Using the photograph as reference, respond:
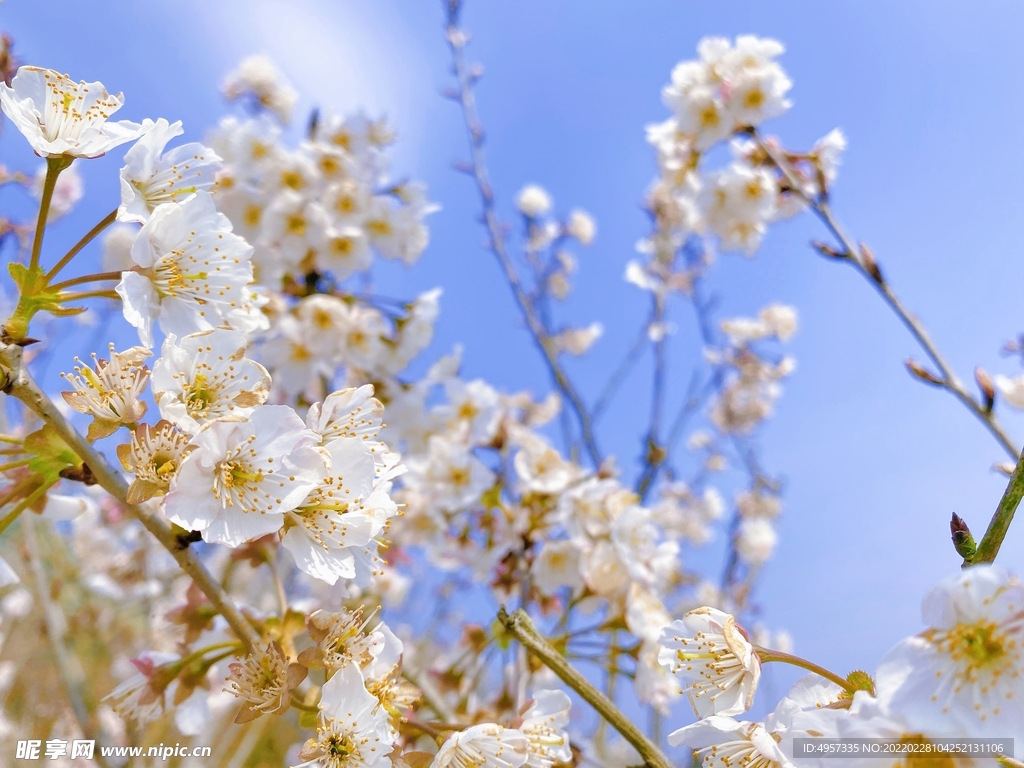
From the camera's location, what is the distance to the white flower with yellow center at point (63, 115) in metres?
0.89

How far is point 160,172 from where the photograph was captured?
100 cm

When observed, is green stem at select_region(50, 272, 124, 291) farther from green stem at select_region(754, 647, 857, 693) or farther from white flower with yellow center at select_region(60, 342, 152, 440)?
green stem at select_region(754, 647, 857, 693)

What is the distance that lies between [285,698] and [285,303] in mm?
1559

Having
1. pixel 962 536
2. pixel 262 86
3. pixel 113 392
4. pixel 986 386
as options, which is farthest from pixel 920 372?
pixel 262 86

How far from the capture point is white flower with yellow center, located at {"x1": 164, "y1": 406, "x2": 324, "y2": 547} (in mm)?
793

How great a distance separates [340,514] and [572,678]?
1.28 ft

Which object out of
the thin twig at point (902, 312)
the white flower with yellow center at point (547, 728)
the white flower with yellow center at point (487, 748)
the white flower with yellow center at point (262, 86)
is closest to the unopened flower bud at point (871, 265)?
the thin twig at point (902, 312)

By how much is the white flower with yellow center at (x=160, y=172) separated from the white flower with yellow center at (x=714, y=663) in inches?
38.0

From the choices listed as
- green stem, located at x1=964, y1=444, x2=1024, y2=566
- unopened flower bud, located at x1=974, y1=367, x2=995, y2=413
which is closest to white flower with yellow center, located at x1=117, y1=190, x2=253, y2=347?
green stem, located at x1=964, y1=444, x2=1024, y2=566

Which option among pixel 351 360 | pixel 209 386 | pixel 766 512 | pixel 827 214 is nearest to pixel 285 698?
pixel 209 386

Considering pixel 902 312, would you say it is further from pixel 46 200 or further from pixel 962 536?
pixel 46 200

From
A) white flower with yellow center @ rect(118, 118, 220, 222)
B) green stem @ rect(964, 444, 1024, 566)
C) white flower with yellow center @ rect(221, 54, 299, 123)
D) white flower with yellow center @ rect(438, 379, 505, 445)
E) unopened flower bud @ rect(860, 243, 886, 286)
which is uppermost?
white flower with yellow center @ rect(221, 54, 299, 123)

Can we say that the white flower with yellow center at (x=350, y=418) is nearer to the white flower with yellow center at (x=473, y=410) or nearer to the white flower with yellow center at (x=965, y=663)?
the white flower with yellow center at (x=965, y=663)

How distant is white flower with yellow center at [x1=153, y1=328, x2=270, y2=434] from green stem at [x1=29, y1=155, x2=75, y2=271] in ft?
0.66
